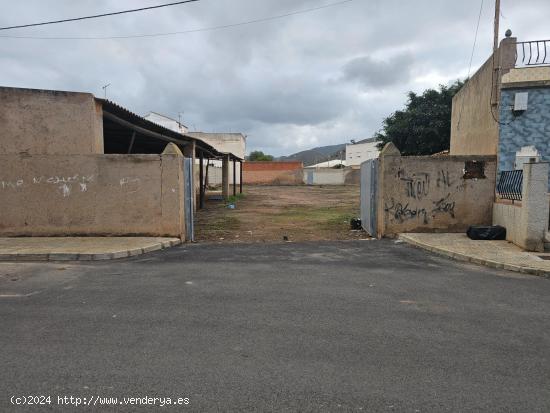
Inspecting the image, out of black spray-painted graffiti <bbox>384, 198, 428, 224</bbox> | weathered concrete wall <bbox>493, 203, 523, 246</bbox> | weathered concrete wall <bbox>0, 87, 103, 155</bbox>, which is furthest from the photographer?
black spray-painted graffiti <bbox>384, 198, 428, 224</bbox>

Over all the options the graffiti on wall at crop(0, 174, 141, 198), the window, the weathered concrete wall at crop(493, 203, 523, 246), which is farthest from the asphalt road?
the window

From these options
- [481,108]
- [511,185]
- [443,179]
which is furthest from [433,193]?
[481,108]

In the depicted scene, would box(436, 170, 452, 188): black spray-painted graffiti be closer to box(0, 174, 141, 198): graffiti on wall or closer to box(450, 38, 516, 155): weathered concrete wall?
box(450, 38, 516, 155): weathered concrete wall

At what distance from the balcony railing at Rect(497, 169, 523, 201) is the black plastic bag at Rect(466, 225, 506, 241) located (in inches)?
34.1

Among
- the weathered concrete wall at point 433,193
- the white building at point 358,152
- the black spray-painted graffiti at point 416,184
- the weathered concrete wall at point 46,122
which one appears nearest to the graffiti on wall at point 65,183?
the weathered concrete wall at point 46,122

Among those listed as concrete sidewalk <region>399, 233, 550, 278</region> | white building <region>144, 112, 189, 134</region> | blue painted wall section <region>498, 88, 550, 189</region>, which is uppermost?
white building <region>144, 112, 189, 134</region>

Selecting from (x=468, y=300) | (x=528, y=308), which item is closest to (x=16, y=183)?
(x=468, y=300)

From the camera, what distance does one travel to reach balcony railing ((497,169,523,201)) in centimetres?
963

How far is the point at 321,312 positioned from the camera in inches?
196

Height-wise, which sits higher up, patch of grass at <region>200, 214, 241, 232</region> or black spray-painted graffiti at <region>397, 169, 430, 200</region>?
black spray-painted graffiti at <region>397, 169, 430, 200</region>

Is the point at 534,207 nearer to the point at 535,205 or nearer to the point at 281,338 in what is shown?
the point at 535,205

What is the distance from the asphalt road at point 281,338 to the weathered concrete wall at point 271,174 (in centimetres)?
4729

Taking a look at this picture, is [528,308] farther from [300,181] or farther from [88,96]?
[300,181]

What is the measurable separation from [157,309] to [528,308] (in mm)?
4886
